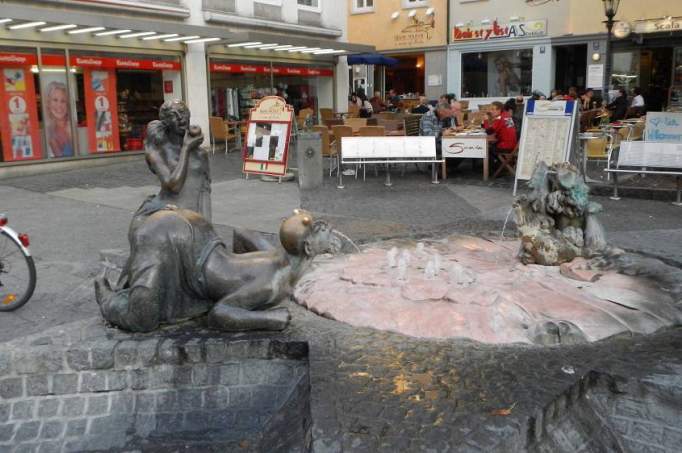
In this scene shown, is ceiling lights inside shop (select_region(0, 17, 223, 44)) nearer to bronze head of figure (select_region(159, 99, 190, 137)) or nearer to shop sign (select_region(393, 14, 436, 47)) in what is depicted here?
bronze head of figure (select_region(159, 99, 190, 137))

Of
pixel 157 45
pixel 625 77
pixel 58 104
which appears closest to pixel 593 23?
pixel 625 77

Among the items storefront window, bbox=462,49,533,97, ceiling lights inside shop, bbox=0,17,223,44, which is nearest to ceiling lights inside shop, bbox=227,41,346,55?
ceiling lights inside shop, bbox=0,17,223,44

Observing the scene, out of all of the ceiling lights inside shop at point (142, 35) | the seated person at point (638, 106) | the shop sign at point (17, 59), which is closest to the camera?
the ceiling lights inside shop at point (142, 35)

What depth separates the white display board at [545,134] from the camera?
1016 centimetres

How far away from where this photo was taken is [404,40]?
28.5 m

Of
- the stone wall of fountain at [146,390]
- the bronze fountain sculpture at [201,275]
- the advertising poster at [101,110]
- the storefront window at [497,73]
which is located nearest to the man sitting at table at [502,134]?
the advertising poster at [101,110]

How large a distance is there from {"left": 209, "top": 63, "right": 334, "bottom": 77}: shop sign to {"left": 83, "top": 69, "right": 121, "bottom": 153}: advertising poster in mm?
3345

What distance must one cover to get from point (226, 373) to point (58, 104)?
41.1ft

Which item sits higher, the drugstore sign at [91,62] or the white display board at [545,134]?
the drugstore sign at [91,62]

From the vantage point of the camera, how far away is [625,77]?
2344 centimetres

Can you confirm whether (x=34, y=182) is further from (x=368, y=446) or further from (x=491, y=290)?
(x=368, y=446)

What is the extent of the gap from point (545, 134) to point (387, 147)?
9.77ft

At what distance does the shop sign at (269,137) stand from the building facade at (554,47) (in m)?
14.4

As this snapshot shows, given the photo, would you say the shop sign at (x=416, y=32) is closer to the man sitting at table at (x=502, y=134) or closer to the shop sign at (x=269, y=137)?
the man sitting at table at (x=502, y=134)
